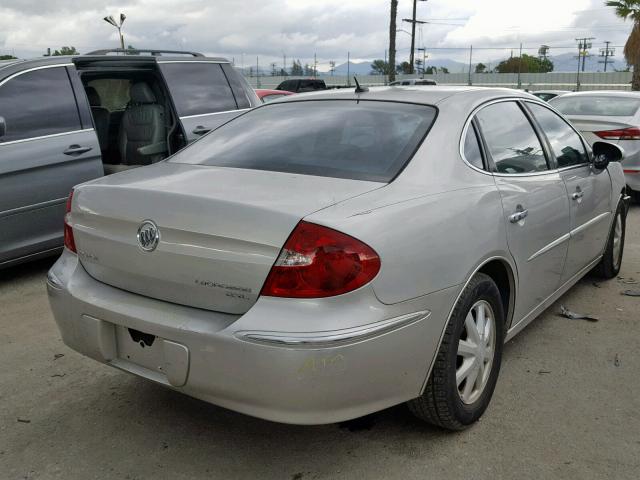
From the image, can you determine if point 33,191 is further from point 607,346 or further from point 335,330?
point 607,346

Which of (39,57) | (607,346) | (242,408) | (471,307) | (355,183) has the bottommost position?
(607,346)

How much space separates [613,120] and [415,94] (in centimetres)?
596

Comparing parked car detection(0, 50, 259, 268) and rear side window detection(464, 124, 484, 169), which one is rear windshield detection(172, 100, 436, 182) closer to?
rear side window detection(464, 124, 484, 169)

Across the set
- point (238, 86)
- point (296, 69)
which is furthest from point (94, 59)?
point (296, 69)

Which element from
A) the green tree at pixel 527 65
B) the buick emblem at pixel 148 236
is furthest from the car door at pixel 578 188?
the green tree at pixel 527 65

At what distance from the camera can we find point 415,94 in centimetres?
334

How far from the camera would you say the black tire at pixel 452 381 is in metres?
2.60

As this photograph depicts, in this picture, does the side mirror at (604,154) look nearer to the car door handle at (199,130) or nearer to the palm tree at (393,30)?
the car door handle at (199,130)

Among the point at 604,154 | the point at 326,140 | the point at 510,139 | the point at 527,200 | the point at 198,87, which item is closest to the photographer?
the point at 326,140

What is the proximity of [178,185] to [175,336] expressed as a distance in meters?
0.62

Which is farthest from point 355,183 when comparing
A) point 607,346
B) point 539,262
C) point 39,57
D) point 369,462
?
point 39,57

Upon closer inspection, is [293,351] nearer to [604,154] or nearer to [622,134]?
[604,154]

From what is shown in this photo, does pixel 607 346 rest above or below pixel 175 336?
below

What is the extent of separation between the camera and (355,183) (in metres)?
2.60
